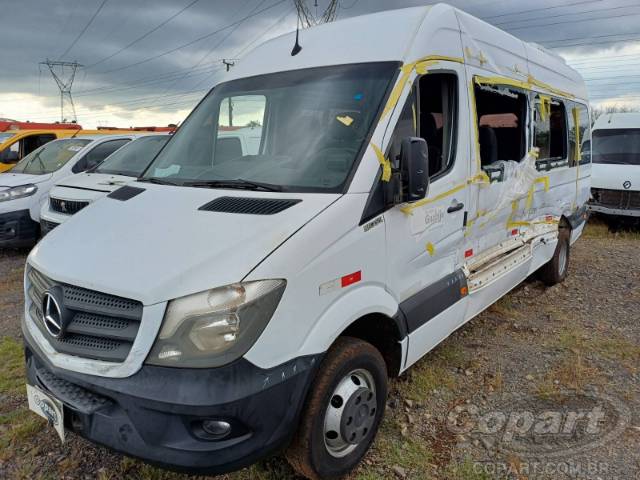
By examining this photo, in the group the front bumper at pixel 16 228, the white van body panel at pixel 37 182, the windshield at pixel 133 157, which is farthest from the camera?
the white van body panel at pixel 37 182

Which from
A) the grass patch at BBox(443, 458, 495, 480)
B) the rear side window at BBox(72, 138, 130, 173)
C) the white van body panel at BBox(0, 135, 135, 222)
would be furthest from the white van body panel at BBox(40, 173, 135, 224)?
the grass patch at BBox(443, 458, 495, 480)

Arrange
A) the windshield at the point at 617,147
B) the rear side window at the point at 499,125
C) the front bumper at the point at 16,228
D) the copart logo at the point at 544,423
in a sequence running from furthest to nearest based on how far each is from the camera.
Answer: the windshield at the point at 617,147, the front bumper at the point at 16,228, the rear side window at the point at 499,125, the copart logo at the point at 544,423

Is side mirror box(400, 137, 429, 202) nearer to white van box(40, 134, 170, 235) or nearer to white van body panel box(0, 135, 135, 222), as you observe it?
white van box(40, 134, 170, 235)

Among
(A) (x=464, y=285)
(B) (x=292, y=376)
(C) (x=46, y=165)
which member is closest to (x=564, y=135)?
(A) (x=464, y=285)

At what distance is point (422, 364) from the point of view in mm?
4121

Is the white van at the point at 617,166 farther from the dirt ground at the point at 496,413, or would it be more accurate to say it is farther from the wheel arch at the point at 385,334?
the wheel arch at the point at 385,334

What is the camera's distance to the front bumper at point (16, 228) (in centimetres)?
775

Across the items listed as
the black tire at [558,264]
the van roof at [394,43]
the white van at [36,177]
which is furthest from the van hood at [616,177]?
the white van at [36,177]

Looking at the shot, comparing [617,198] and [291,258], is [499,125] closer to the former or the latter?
[291,258]

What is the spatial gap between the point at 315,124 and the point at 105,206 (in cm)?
140

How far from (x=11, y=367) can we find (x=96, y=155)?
5501 mm

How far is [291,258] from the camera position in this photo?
2279mm

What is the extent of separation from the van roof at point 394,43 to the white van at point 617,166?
667 centimetres

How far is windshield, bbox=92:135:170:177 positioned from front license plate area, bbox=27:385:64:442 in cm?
502
